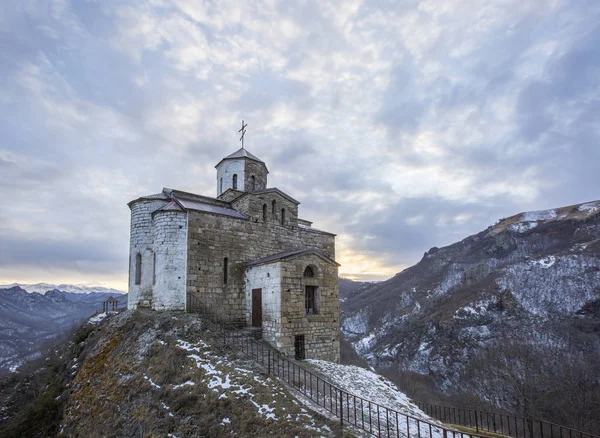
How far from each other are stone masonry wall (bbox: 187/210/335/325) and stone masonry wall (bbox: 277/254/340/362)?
11.0 feet

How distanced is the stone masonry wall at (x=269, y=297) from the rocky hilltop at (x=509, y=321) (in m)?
16.8

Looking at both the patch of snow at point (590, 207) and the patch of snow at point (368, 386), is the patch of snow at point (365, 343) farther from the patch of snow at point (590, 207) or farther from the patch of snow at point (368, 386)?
the patch of snow at point (368, 386)

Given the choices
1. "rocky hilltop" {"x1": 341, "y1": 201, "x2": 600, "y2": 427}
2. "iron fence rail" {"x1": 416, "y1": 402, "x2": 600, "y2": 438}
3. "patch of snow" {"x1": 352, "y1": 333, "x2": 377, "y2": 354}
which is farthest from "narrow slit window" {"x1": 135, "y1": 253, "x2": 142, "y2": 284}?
"patch of snow" {"x1": 352, "y1": 333, "x2": 377, "y2": 354}

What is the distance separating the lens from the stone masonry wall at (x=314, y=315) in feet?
50.3

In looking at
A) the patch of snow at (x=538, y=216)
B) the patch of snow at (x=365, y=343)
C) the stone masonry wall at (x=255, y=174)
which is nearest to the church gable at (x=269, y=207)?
the stone masonry wall at (x=255, y=174)

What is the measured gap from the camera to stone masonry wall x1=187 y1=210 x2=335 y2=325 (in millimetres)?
16594

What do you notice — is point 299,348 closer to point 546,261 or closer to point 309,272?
point 309,272

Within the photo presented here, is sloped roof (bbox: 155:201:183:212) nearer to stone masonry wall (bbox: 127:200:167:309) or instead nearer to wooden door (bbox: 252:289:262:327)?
stone masonry wall (bbox: 127:200:167:309)

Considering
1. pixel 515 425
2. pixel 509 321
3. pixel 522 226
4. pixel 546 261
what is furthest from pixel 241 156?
pixel 522 226

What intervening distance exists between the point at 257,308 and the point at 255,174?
10.6 m

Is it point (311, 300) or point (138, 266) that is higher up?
point (138, 266)

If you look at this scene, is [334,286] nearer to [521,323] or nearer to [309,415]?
[309,415]

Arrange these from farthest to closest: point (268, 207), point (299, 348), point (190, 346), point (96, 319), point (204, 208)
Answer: point (96, 319), point (268, 207), point (204, 208), point (299, 348), point (190, 346)

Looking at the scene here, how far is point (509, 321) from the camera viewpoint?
4581cm
